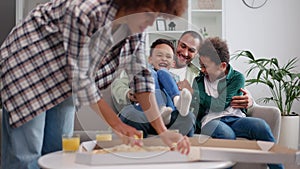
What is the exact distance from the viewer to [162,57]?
1741mm

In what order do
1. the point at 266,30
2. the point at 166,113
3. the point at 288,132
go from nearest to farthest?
the point at 166,113
the point at 288,132
the point at 266,30

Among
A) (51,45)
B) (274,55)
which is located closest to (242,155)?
(51,45)

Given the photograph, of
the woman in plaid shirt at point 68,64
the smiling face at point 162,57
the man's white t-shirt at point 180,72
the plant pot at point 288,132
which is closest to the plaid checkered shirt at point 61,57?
the woman in plaid shirt at point 68,64

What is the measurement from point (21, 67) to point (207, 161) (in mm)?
623

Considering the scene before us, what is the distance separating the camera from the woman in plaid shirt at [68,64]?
4.05 feet

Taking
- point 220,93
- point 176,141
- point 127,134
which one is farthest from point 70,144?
point 220,93

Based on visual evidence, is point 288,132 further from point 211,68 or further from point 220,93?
point 211,68

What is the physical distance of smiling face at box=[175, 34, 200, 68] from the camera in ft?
5.75

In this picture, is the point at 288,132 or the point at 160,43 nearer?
the point at 160,43

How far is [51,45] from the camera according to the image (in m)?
1.33

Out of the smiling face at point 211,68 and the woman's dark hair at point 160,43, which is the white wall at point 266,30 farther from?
the woman's dark hair at point 160,43

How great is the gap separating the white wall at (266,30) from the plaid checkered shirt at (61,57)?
2.51 m

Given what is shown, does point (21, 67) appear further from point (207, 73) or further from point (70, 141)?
point (207, 73)

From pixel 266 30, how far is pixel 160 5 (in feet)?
9.04
